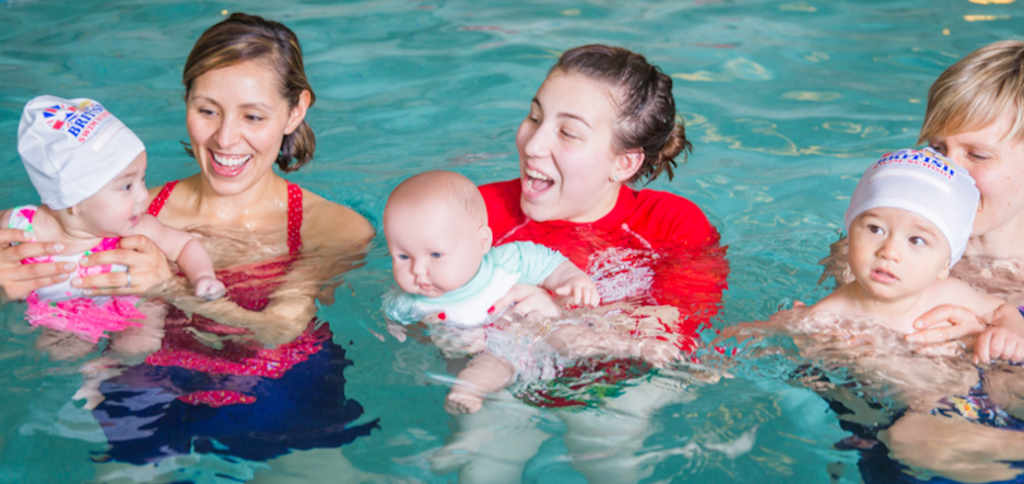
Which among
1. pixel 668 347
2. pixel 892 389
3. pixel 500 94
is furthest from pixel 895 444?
pixel 500 94

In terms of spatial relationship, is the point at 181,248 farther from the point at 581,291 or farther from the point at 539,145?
the point at 581,291

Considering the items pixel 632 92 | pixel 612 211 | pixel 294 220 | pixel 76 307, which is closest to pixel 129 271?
pixel 76 307

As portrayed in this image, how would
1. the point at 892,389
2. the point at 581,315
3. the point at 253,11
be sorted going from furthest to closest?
the point at 253,11 < the point at 581,315 < the point at 892,389

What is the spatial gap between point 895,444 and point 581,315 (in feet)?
4.10

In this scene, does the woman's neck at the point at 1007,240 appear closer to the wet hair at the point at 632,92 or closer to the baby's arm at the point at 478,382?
the wet hair at the point at 632,92

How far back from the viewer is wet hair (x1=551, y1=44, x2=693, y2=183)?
364 centimetres

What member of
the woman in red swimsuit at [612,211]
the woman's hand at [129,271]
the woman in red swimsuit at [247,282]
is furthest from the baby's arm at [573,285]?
the woman's hand at [129,271]

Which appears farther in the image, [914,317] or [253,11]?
[253,11]

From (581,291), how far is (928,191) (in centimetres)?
135

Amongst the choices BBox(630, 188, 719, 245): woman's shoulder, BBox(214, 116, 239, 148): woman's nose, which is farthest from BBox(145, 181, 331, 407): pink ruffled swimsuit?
BBox(630, 188, 719, 245): woman's shoulder

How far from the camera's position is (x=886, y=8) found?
850 cm

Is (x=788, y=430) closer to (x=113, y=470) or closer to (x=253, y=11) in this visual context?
(x=113, y=470)

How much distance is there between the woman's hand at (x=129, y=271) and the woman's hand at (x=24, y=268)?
0.07m

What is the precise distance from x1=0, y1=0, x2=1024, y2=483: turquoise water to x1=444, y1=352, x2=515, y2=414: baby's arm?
0.14 metres
